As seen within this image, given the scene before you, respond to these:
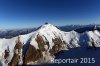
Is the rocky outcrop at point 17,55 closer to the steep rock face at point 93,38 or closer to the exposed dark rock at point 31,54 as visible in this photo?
the exposed dark rock at point 31,54

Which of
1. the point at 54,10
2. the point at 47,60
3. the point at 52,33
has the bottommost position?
the point at 47,60

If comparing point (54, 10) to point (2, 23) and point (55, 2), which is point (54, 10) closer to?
point (55, 2)

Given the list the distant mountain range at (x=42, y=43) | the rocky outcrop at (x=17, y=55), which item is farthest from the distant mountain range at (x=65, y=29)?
the rocky outcrop at (x=17, y=55)

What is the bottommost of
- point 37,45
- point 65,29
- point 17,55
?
point 17,55

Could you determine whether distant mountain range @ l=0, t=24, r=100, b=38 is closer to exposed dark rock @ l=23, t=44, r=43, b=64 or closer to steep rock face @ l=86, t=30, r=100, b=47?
steep rock face @ l=86, t=30, r=100, b=47

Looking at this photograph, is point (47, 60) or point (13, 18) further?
point (13, 18)

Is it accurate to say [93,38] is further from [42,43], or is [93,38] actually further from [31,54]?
[31,54]

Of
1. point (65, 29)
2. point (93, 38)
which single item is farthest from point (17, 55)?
point (93, 38)

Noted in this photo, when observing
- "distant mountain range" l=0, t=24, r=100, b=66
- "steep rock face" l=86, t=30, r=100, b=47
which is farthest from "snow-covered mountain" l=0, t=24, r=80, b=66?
"steep rock face" l=86, t=30, r=100, b=47

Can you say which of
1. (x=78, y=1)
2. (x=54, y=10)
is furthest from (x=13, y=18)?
(x=78, y=1)
